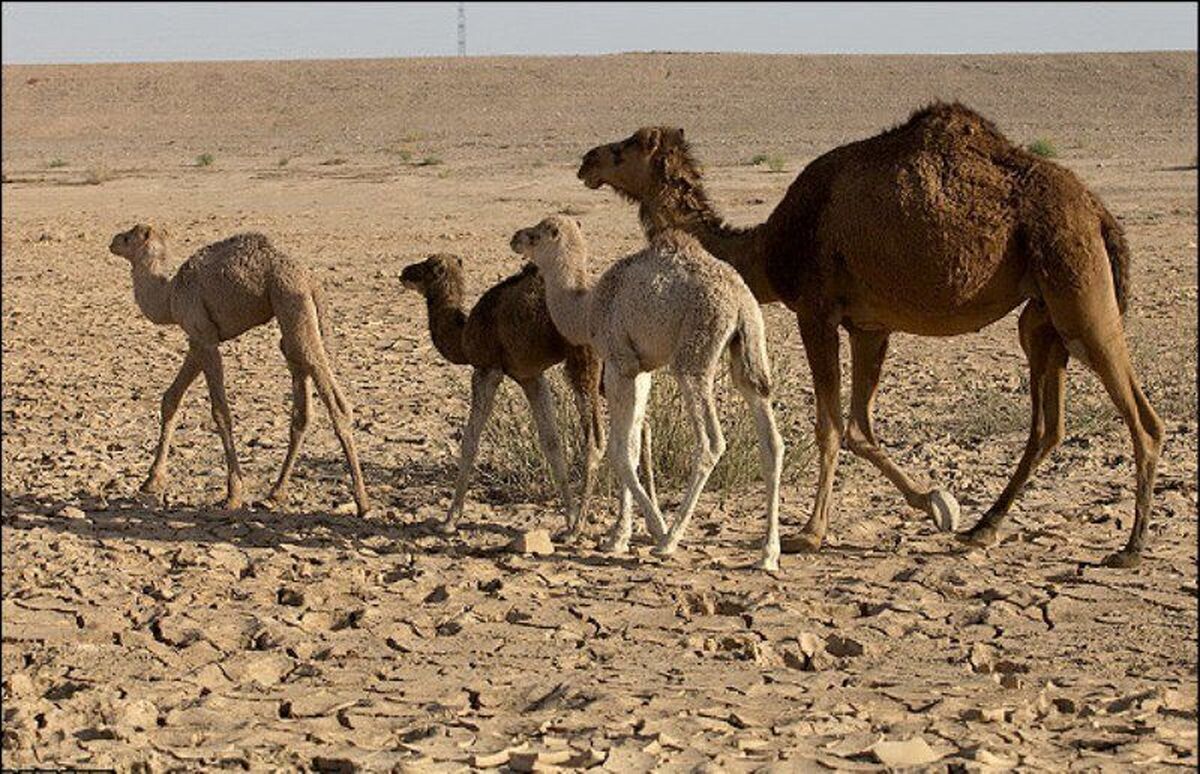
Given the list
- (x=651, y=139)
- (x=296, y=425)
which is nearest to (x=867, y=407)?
(x=651, y=139)

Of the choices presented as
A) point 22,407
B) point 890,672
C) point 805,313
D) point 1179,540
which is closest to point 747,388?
point 805,313

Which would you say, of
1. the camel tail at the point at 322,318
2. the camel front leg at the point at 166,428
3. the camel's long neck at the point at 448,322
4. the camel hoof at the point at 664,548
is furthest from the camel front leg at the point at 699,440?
the camel front leg at the point at 166,428

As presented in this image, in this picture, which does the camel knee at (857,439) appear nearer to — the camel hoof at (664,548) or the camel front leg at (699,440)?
the camel front leg at (699,440)

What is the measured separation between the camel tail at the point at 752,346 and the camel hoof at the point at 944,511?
123cm

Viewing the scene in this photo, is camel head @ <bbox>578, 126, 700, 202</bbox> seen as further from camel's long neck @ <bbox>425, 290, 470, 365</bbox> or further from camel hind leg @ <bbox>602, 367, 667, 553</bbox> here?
camel hind leg @ <bbox>602, 367, 667, 553</bbox>

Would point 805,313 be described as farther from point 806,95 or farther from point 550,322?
point 806,95

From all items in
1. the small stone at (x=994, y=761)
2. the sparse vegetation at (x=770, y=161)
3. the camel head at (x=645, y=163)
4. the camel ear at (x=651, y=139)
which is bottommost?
the small stone at (x=994, y=761)

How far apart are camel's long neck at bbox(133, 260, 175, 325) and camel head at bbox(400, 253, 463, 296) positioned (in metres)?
1.38

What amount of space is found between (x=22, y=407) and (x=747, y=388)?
20.1 ft

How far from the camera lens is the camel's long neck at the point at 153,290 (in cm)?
1031

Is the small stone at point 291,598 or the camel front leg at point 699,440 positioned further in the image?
the camel front leg at point 699,440

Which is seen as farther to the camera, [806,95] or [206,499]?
[806,95]

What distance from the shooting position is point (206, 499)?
10.2m

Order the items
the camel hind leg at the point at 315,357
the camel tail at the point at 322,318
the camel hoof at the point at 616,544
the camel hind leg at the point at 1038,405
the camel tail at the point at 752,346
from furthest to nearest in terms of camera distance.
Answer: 1. the camel tail at the point at 322,318
2. the camel hind leg at the point at 315,357
3. the camel hind leg at the point at 1038,405
4. the camel hoof at the point at 616,544
5. the camel tail at the point at 752,346
